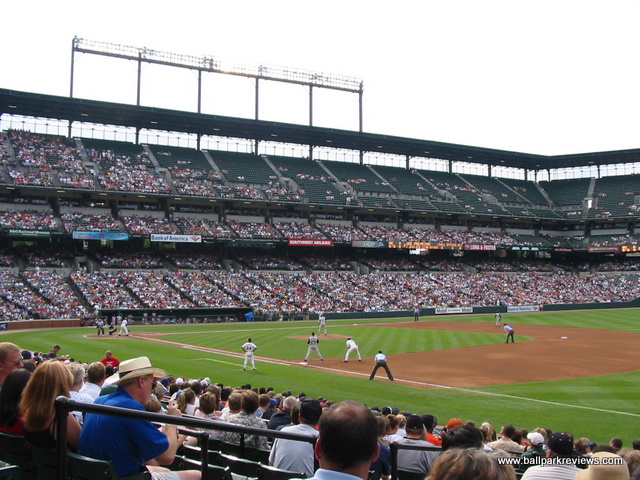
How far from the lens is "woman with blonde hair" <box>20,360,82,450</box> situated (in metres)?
4.80

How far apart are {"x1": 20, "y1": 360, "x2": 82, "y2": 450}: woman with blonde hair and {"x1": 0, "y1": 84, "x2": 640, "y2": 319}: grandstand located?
48.1 meters

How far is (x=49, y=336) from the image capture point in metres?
39.7

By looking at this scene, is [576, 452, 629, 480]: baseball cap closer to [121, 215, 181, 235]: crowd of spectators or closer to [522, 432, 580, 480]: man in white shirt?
[522, 432, 580, 480]: man in white shirt

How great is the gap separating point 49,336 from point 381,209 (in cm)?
4951

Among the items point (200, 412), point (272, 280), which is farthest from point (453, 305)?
point (200, 412)

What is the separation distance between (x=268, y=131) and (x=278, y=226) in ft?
48.2

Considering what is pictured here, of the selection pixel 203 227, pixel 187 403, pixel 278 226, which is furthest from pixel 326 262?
pixel 187 403

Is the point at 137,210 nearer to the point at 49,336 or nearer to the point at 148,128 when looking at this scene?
the point at 148,128

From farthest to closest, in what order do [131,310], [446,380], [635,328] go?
[131,310] < [635,328] < [446,380]

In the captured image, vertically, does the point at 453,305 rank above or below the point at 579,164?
below

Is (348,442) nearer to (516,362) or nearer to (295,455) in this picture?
(295,455)

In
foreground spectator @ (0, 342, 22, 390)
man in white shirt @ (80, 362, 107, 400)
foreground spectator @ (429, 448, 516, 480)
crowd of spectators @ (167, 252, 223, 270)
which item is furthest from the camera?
crowd of spectators @ (167, 252, 223, 270)

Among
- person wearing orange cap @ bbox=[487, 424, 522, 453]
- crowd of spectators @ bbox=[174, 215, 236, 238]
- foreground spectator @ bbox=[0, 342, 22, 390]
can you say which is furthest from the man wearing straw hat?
crowd of spectators @ bbox=[174, 215, 236, 238]

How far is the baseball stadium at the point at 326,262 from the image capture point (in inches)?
1012
